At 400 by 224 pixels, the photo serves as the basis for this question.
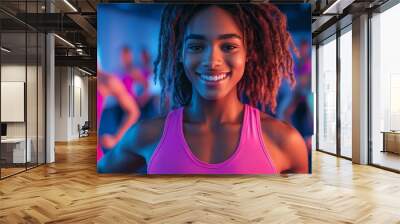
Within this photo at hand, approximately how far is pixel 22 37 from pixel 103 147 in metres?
2.83

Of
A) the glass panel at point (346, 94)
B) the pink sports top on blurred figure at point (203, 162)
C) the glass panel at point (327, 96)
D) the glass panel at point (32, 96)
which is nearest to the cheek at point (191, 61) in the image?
the pink sports top on blurred figure at point (203, 162)

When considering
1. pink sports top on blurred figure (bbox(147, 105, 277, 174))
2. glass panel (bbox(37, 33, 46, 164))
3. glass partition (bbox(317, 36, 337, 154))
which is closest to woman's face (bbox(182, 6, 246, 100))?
pink sports top on blurred figure (bbox(147, 105, 277, 174))

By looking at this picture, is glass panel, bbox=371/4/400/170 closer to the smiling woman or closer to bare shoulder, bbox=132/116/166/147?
the smiling woman

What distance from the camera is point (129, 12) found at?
6.89 meters

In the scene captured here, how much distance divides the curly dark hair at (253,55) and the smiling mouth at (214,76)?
0.29m

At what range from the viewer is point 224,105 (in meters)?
6.82

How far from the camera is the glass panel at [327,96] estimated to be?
10438 mm

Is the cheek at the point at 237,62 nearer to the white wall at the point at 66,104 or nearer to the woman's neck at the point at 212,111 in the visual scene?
the woman's neck at the point at 212,111

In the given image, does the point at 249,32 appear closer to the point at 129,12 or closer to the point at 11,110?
the point at 129,12

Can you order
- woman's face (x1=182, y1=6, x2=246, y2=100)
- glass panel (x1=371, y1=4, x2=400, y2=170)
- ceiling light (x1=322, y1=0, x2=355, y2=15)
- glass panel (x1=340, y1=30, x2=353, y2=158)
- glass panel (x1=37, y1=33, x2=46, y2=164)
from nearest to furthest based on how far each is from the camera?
ceiling light (x1=322, y1=0, x2=355, y2=15) → woman's face (x1=182, y1=6, x2=246, y2=100) → glass panel (x1=371, y1=4, x2=400, y2=170) → glass panel (x1=37, y1=33, x2=46, y2=164) → glass panel (x1=340, y1=30, x2=353, y2=158)

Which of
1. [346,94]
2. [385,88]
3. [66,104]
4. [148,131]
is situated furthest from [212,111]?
[66,104]

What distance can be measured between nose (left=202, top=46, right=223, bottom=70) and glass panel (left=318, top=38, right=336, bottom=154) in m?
4.93

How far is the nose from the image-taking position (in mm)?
6684

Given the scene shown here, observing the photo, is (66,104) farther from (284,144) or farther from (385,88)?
(385,88)
